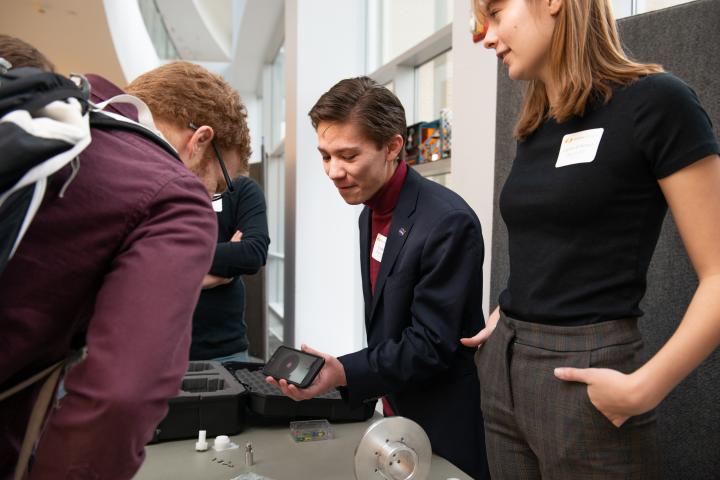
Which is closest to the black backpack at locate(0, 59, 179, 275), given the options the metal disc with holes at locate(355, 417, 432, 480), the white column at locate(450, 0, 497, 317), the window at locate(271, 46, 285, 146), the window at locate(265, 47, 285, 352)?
the metal disc with holes at locate(355, 417, 432, 480)

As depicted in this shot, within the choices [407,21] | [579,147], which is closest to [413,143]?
[407,21]

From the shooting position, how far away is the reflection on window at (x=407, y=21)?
2802 mm

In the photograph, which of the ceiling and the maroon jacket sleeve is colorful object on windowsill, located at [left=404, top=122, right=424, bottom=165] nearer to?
the maroon jacket sleeve

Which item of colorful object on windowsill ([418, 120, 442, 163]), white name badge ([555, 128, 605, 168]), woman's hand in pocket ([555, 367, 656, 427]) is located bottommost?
woman's hand in pocket ([555, 367, 656, 427])

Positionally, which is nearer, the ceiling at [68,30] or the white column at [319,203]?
the white column at [319,203]

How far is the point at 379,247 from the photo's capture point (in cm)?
144

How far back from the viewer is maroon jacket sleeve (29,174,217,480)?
48 centimetres

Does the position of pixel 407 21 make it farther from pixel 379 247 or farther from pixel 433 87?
pixel 379 247

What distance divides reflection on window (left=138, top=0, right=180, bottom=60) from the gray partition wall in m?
11.7

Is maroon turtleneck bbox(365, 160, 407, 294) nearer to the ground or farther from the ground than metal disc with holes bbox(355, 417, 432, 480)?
farther from the ground

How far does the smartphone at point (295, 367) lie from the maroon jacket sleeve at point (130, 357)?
56 centimetres

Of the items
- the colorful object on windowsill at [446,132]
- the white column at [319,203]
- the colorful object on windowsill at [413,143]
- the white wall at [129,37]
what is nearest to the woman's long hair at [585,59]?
the colorful object on windowsill at [446,132]

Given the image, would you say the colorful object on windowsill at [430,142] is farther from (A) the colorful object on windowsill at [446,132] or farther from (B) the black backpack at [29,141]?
(B) the black backpack at [29,141]

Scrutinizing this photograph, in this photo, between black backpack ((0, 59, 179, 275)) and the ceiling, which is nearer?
black backpack ((0, 59, 179, 275))
